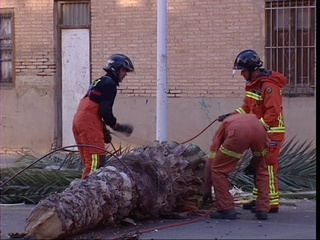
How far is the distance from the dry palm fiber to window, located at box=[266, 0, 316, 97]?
555 cm

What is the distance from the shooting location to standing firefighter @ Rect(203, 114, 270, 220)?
8.50 m

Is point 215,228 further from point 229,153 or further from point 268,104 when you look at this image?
point 268,104

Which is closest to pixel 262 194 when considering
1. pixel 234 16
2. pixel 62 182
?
pixel 62 182

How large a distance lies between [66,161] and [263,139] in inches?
147

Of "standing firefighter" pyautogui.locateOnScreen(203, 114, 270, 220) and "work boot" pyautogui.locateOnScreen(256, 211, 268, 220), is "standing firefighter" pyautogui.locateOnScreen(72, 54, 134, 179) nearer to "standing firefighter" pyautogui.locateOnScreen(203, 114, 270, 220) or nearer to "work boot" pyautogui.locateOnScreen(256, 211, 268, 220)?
"standing firefighter" pyautogui.locateOnScreen(203, 114, 270, 220)

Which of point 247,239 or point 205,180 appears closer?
point 247,239

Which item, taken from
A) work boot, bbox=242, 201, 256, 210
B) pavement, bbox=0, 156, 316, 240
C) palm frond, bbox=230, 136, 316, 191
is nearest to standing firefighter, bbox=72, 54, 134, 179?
pavement, bbox=0, 156, 316, 240

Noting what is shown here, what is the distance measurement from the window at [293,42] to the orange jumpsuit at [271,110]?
211 inches

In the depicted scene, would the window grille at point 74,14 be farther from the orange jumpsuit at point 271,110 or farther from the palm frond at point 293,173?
the orange jumpsuit at point 271,110

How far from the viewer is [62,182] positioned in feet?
34.5

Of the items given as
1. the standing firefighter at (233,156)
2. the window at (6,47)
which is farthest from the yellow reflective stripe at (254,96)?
the window at (6,47)

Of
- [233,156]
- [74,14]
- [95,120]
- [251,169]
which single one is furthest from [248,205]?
[74,14]

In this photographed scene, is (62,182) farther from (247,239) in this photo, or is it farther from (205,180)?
(247,239)

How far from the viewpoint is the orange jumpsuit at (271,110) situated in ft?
29.5
